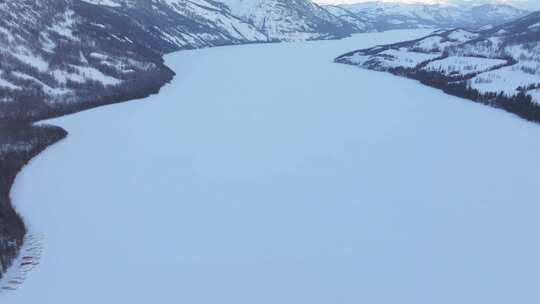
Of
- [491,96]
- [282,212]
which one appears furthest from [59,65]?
[491,96]

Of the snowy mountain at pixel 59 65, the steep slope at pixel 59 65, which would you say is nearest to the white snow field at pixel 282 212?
the steep slope at pixel 59 65

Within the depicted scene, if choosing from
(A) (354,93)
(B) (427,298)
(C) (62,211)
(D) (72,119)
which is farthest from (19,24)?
(B) (427,298)

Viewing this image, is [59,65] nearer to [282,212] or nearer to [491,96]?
[282,212]

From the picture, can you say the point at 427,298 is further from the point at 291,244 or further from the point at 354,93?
the point at 354,93

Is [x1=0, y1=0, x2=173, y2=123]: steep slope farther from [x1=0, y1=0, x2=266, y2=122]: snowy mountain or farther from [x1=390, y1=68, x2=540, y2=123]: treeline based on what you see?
[x1=390, y1=68, x2=540, y2=123]: treeline

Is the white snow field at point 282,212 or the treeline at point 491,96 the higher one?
the treeline at point 491,96

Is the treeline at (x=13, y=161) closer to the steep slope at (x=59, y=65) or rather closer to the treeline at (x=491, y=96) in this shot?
the steep slope at (x=59, y=65)

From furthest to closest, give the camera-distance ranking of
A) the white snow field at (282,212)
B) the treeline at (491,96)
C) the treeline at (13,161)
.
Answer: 1. the treeline at (491,96)
2. the treeline at (13,161)
3. the white snow field at (282,212)
